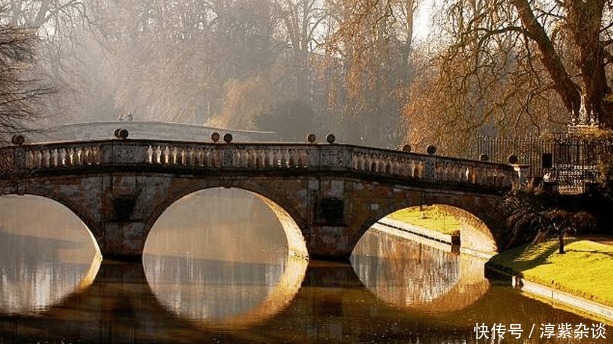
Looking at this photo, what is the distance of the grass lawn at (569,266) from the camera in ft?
71.5

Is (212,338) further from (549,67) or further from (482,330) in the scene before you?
(549,67)

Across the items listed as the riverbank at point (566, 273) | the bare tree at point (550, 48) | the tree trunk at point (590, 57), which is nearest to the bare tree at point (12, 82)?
the bare tree at point (550, 48)

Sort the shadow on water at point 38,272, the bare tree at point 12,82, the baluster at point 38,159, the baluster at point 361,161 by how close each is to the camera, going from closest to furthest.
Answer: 1. the shadow on water at point 38,272
2. the bare tree at point 12,82
3. the baluster at point 38,159
4. the baluster at point 361,161

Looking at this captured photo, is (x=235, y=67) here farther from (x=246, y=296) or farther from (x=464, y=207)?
(x=246, y=296)

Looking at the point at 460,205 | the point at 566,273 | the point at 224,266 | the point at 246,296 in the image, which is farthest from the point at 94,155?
the point at 566,273

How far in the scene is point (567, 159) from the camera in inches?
1139

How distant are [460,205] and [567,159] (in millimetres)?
3408

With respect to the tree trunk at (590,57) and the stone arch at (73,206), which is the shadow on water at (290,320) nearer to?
the stone arch at (73,206)

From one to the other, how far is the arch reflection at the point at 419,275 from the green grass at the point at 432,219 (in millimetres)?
1413

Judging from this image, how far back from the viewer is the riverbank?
2125 cm

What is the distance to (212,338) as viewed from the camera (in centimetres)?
1892

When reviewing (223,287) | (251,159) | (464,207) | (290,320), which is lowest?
(290,320)

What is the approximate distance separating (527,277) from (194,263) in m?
9.48

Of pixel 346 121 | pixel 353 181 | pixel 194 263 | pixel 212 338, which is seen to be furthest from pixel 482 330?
pixel 346 121
